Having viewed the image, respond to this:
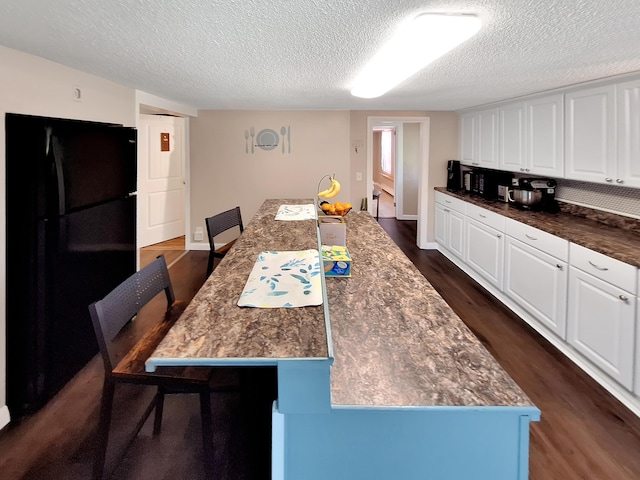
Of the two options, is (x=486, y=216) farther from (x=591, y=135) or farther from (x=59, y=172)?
(x=59, y=172)

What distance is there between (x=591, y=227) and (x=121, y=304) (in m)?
3.26

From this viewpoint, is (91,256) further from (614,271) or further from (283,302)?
(614,271)

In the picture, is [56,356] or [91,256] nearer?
[56,356]

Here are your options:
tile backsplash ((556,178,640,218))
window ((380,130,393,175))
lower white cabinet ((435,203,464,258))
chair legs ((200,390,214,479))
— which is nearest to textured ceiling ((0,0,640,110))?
tile backsplash ((556,178,640,218))

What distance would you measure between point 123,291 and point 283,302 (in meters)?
0.80

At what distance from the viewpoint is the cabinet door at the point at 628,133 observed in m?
2.84

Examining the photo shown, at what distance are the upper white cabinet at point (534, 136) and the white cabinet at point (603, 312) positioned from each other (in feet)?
3.83

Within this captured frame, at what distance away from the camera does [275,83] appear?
3459mm

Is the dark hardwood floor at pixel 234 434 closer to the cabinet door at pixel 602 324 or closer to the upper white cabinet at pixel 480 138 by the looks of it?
the cabinet door at pixel 602 324

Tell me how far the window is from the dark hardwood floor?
9.93 meters

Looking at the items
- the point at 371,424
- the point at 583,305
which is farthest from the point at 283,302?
the point at 583,305

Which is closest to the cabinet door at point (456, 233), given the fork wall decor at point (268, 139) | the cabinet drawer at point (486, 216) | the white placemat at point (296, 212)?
the cabinet drawer at point (486, 216)

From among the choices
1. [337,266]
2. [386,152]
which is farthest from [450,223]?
[386,152]

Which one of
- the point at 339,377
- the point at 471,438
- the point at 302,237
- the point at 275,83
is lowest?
the point at 471,438
